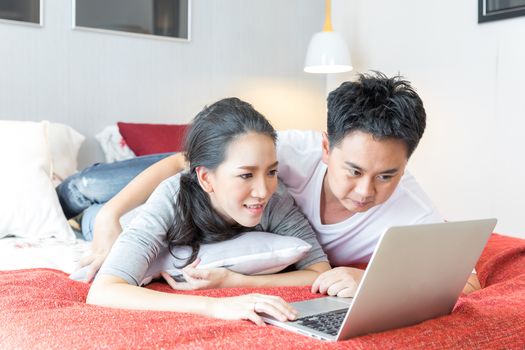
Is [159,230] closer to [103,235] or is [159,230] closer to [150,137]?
[103,235]

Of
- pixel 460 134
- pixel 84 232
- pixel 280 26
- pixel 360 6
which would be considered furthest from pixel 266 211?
pixel 360 6

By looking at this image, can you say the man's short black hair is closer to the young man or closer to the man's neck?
the young man

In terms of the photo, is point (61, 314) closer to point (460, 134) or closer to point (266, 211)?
point (266, 211)

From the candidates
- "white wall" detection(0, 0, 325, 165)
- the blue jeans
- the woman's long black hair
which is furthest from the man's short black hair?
"white wall" detection(0, 0, 325, 165)

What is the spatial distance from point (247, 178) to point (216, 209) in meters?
0.15

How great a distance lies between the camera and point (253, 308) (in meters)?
1.01

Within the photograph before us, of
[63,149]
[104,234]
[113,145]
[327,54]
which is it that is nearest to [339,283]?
[104,234]

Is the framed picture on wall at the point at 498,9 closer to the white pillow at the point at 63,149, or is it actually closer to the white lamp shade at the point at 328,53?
the white lamp shade at the point at 328,53

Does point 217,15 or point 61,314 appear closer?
point 61,314

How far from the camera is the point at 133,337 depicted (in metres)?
0.90

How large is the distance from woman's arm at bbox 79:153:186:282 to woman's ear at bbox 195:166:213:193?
0.32m

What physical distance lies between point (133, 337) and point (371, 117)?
0.73 meters

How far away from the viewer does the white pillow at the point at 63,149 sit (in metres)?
Result: 2.57

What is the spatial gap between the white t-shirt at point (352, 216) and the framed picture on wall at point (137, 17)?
160 centimetres
